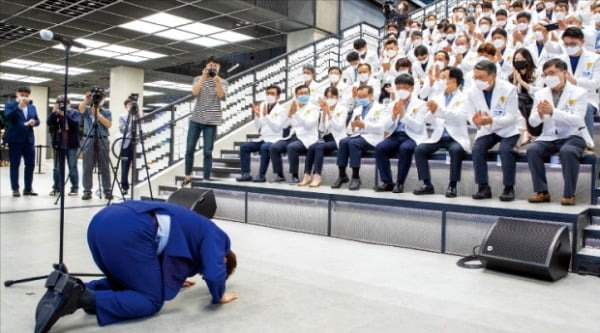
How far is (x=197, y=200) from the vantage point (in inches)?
183

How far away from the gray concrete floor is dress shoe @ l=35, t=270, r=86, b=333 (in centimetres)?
18

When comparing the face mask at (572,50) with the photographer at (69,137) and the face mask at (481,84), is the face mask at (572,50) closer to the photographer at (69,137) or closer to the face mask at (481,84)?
the face mask at (481,84)

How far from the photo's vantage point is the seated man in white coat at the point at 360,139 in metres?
5.02

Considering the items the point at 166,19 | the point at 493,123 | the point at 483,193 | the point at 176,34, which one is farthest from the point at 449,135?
the point at 176,34

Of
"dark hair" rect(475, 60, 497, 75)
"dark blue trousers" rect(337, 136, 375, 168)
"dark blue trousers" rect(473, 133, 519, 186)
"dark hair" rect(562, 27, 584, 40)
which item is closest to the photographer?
"dark blue trousers" rect(473, 133, 519, 186)

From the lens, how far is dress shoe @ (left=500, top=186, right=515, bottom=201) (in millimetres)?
3920

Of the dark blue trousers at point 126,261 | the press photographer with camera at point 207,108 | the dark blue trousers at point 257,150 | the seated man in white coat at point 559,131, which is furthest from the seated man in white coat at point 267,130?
the dark blue trousers at point 126,261

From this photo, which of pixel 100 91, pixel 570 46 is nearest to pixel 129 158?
pixel 100 91

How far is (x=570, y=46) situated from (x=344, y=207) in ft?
8.64

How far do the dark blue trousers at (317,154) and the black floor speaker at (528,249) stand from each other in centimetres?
239

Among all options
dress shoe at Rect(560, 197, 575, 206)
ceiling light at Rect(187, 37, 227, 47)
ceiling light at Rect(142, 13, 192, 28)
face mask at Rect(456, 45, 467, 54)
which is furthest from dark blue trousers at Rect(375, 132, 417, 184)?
ceiling light at Rect(187, 37, 227, 47)

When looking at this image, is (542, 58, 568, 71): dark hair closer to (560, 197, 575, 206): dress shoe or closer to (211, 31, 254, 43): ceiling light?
(560, 197, 575, 206): dress shoe

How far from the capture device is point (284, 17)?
387 inches

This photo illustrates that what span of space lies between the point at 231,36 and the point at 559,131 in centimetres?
846
